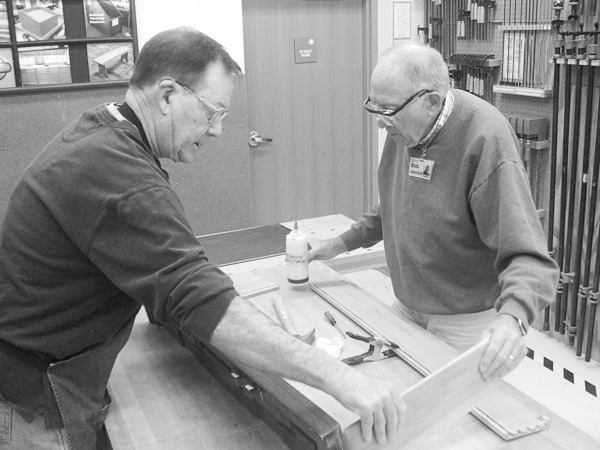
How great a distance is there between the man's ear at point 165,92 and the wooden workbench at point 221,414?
2.04 feet

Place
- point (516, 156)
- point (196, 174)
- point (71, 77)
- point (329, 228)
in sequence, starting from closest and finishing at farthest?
point (516, 156), point (329, 228), point (71, 77), point (196, 174)

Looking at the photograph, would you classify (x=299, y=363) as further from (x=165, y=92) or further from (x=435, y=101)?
(x=435, y=101)

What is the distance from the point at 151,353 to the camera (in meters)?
1.93

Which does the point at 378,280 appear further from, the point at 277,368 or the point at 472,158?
the point at 277,368

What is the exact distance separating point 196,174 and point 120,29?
100 cm

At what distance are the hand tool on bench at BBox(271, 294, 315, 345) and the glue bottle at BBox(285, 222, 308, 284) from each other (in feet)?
0.34

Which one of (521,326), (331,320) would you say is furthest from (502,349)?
(331,320)

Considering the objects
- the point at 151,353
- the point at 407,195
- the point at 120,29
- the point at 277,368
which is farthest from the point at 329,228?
the point at 277,368

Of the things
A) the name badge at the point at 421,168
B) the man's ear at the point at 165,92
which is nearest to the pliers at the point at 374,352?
the name badge at the point at 421,168

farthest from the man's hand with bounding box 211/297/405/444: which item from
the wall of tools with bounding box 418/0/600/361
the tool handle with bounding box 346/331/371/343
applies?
the wall of tools with bounding box 418/0/600/361

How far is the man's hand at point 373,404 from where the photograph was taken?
1181 millimetres

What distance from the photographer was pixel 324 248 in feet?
7.54

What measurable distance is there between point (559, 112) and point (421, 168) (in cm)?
207

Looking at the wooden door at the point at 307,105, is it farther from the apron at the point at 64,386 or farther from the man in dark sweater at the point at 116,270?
the apron at the point at 64,386
